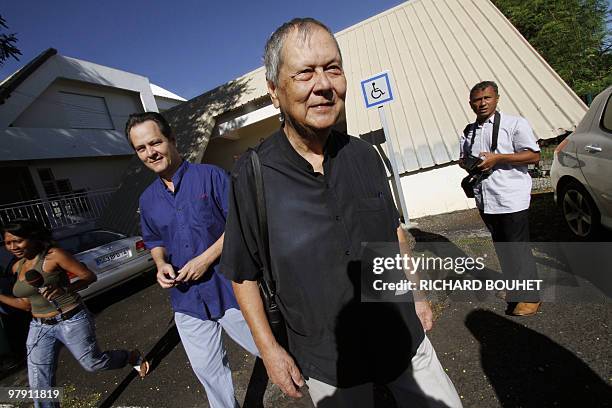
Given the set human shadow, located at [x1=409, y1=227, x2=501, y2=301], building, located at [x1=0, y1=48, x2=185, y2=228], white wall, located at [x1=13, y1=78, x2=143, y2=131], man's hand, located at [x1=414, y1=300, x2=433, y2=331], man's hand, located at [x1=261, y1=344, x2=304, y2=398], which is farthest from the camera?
white wall, located at [x1=13, y1=78, x2=143, y2=131]

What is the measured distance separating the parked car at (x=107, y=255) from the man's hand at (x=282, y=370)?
5.47m

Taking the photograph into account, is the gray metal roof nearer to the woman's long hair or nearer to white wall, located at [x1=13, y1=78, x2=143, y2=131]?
the woman's long hair

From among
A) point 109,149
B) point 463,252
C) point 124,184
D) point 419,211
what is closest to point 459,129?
point 419,211

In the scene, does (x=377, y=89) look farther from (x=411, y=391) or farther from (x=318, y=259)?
(x=411, y=391)

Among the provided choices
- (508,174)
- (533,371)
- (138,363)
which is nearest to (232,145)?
(138,363)

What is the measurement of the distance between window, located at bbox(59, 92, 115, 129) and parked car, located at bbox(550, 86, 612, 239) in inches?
723

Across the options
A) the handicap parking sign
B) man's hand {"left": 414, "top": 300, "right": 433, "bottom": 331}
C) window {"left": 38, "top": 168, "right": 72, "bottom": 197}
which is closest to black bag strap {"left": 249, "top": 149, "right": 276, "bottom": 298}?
man's hand {"left": 414, "top": 300, "right": 433, "bottom": 331}

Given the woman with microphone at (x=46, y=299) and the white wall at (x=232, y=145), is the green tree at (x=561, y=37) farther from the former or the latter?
the woman with microphone at (x=46, y=299)

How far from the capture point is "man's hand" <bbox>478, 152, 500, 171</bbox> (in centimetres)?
290

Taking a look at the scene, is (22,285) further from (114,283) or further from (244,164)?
(114,283)

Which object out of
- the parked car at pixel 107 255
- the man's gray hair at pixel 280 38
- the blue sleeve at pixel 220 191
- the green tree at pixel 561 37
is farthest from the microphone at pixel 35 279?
the green tree at pixel 561 37

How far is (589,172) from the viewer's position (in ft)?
12.2

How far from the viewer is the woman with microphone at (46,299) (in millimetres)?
2812

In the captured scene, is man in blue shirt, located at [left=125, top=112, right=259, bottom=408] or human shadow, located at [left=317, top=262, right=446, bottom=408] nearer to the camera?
human shadow, located at [left=317, top=262, right=446, bottom=408]
